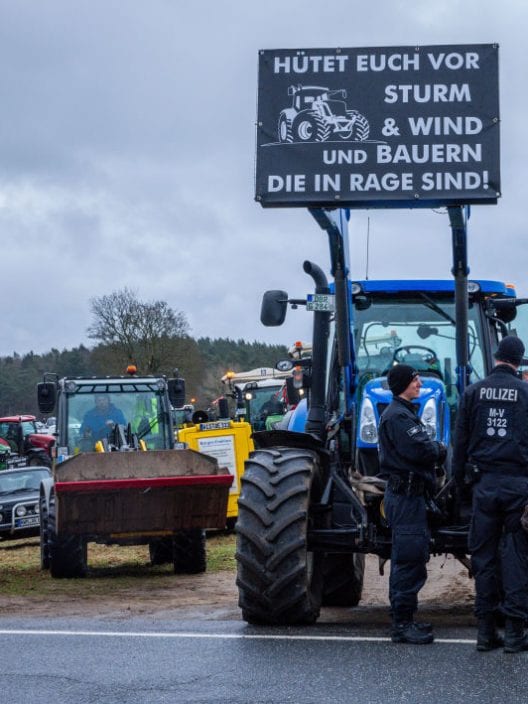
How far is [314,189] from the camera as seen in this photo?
8.91 metres

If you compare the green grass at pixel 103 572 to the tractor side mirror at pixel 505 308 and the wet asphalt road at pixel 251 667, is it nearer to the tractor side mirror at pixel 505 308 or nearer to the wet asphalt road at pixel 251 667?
the wet asphalt road at pixel 251 667

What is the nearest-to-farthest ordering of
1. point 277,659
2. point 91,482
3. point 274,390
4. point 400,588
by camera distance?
point 277,659, point 400,588, point 91,482, point 274,390

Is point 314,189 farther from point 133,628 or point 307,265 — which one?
point 133,628

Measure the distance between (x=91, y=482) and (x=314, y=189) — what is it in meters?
5.37

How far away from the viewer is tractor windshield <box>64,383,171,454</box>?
16500mm

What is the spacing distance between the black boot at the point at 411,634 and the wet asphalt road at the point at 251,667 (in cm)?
8

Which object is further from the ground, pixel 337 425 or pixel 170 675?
pixel 337 425

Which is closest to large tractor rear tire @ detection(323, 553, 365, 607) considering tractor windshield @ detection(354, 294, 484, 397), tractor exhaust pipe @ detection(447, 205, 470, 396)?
tractor windshield @ detection(354, 294, 484, 397)

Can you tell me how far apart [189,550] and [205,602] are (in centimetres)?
301

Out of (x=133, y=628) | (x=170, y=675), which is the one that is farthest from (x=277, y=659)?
(x=133, y=628)

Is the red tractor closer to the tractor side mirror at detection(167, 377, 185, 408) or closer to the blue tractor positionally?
the tractor side mirror at detection(167, 377, 185, 408)

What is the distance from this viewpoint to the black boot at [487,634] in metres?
7.82

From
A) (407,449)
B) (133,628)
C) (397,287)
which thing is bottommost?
(133,628)

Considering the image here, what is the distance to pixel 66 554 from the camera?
46.9ft
